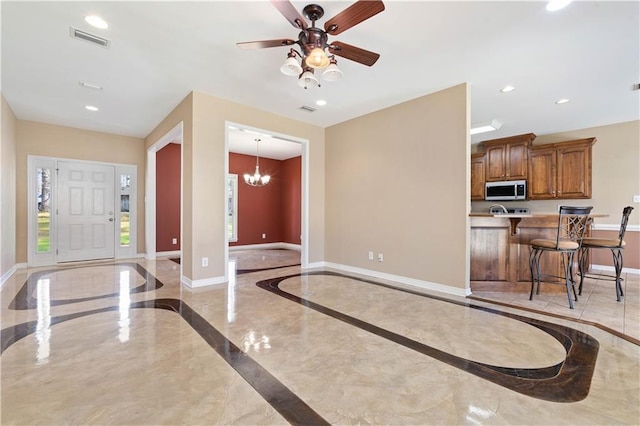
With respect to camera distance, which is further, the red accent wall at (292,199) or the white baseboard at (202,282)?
the red accent wall at (292,199)

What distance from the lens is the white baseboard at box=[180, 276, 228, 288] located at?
4109 mm

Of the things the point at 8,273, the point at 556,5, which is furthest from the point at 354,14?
the point at 8,273

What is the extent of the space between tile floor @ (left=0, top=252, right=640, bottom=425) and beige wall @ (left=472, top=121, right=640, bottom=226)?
4.05 meters

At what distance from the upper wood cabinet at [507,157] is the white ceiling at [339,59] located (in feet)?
3.43

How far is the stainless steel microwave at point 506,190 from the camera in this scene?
600 cm

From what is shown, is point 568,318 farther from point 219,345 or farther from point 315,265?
point 315,265

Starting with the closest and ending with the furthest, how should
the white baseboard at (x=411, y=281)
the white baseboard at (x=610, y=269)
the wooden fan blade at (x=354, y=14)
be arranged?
the wooden fan blade at (x=354, y=14), the white baseboard at (x=411, y=281), the white baseboard at (x=610, y=269)

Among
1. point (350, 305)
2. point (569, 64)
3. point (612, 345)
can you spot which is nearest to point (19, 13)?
point (350, 305)

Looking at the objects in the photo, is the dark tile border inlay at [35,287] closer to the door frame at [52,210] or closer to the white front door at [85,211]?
the door frame at [52,210]

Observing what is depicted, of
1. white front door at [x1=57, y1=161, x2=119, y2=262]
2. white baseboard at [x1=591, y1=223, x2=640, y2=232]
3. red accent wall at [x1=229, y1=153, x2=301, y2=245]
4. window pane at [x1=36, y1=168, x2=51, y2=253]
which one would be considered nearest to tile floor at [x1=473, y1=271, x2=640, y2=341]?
white baseboard at [x1=591, y1=223, x2=640, y2=232]

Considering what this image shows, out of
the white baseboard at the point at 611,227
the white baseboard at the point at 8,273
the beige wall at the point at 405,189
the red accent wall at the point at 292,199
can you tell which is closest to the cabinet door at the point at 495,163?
the white baseboard at the point at 611,227

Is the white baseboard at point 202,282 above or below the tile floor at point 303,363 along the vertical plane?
above

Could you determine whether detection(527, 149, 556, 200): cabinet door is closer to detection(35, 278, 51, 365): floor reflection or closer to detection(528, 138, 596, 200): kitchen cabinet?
detection(528, 138, 596, 200): kitchen cabinet

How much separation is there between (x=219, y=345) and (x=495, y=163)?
6540 mm
